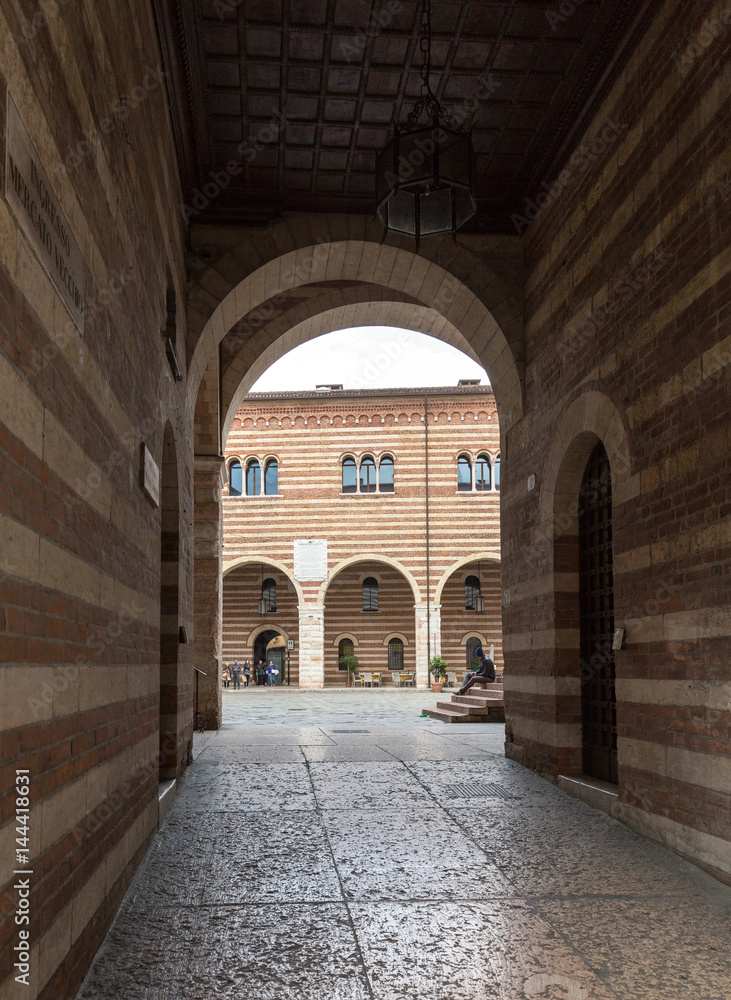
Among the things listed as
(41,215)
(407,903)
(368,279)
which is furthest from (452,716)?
(41,215)

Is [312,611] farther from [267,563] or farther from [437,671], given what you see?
[437,671]

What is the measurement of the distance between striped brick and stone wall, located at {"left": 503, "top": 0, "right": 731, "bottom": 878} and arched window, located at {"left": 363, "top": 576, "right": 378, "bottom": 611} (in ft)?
87.5

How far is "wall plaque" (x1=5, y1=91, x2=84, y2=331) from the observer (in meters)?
2.46

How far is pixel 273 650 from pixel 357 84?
30309 millimetres

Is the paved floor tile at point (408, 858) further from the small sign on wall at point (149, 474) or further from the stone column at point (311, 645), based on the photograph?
the stone column at point (311, 645)

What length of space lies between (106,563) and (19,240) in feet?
6.18

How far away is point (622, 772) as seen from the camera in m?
6.31

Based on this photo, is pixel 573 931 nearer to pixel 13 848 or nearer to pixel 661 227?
pixel 13 848

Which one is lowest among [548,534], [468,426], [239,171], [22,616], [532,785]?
[532,785]

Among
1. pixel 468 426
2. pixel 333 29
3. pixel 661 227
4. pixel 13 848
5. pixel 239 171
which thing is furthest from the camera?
pixel 468 426

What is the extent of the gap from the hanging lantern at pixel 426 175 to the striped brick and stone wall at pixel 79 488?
5.58 feet

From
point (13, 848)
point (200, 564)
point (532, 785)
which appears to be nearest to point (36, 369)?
point (13, 848)

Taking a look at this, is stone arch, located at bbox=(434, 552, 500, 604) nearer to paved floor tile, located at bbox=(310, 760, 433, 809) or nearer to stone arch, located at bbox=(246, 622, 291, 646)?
stone arch, located at bbox=(246, 622, 291, 646)

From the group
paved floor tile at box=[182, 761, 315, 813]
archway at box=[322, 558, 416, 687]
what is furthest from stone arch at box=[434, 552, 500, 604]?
paved floor tile at box=[182, 761, 315, 813]
